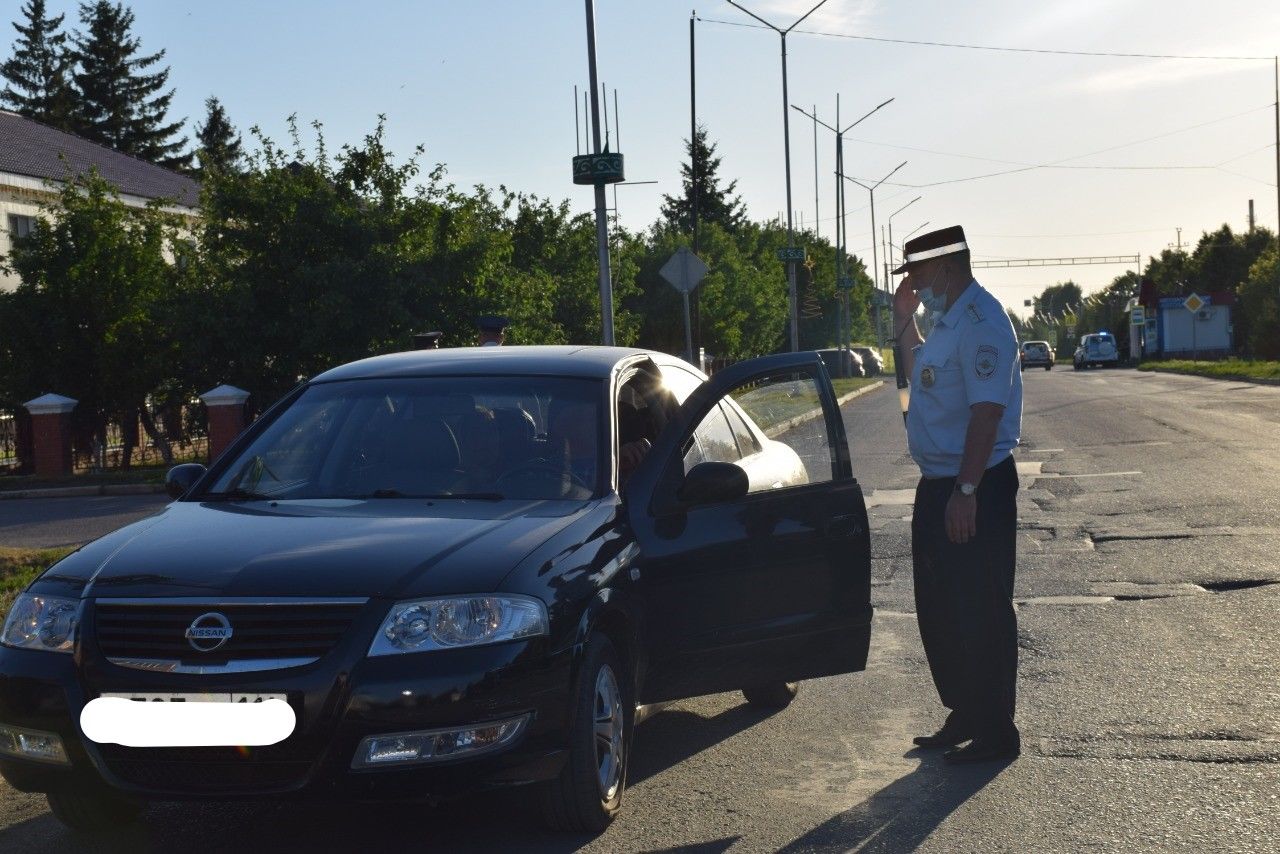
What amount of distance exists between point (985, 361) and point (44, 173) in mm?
38487

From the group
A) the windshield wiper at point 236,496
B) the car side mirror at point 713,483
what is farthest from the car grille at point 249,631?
the car side mirror at point 713,483

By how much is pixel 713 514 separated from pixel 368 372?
152 cm

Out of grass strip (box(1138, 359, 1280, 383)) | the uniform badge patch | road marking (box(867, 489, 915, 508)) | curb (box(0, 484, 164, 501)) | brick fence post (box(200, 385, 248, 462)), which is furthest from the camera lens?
grass strip (box(1138, 359, 1280, 383))

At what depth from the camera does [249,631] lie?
169 inches

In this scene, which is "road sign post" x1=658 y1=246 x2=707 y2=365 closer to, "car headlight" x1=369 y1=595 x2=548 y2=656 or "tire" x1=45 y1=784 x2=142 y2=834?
"tire" x1=45 y1=784 x2=142 y2=834

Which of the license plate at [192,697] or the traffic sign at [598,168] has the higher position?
the traffic sign at [598,168]

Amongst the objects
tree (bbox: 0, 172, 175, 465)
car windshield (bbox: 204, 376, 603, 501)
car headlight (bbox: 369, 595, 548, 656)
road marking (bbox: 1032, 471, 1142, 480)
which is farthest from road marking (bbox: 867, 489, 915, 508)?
tree (bbox: 0, 172, 175, 465)

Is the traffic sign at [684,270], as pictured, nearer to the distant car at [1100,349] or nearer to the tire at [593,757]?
the tire at [593,757]

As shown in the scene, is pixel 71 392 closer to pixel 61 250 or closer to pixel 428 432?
pixel 61 250

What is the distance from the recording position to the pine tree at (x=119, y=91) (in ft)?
253

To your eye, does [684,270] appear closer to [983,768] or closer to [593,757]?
[983,768]

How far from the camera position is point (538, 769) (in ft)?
14.7

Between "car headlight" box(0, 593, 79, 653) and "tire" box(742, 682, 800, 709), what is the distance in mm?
2843

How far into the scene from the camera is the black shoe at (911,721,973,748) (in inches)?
229
